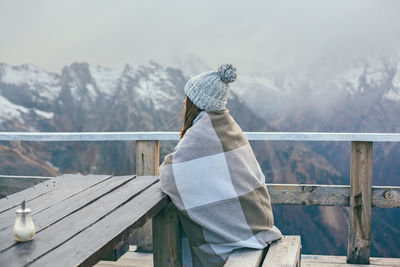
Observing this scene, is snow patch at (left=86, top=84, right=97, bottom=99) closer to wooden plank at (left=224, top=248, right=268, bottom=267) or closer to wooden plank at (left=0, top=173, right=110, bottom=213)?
wooden plank at (left=0, top=173, right=110, bottom=213)

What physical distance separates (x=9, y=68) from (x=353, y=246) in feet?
107

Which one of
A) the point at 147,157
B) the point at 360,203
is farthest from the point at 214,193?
the point at 360,203

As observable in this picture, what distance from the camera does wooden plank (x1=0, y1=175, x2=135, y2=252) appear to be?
125 centimetres

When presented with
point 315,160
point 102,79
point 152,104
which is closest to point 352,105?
point 315,160

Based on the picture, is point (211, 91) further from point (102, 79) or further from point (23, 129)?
point (102, 79)

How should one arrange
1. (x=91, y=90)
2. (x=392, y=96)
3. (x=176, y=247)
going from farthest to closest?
(x=91, y=90)
(x=392, y=96)
(x=176, y=247)

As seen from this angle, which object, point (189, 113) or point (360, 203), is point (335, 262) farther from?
point (189, 113)

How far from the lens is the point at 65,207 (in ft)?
5.21

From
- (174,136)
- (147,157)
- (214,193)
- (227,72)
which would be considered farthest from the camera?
(147,157)

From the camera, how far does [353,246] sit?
8.92ft

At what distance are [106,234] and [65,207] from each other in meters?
A: 0.40

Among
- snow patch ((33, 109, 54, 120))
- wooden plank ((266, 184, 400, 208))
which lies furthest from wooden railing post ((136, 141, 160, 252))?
snow patch ((33, 109, 54, 120))

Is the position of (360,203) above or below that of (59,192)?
below

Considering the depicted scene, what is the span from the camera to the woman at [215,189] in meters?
1.70
